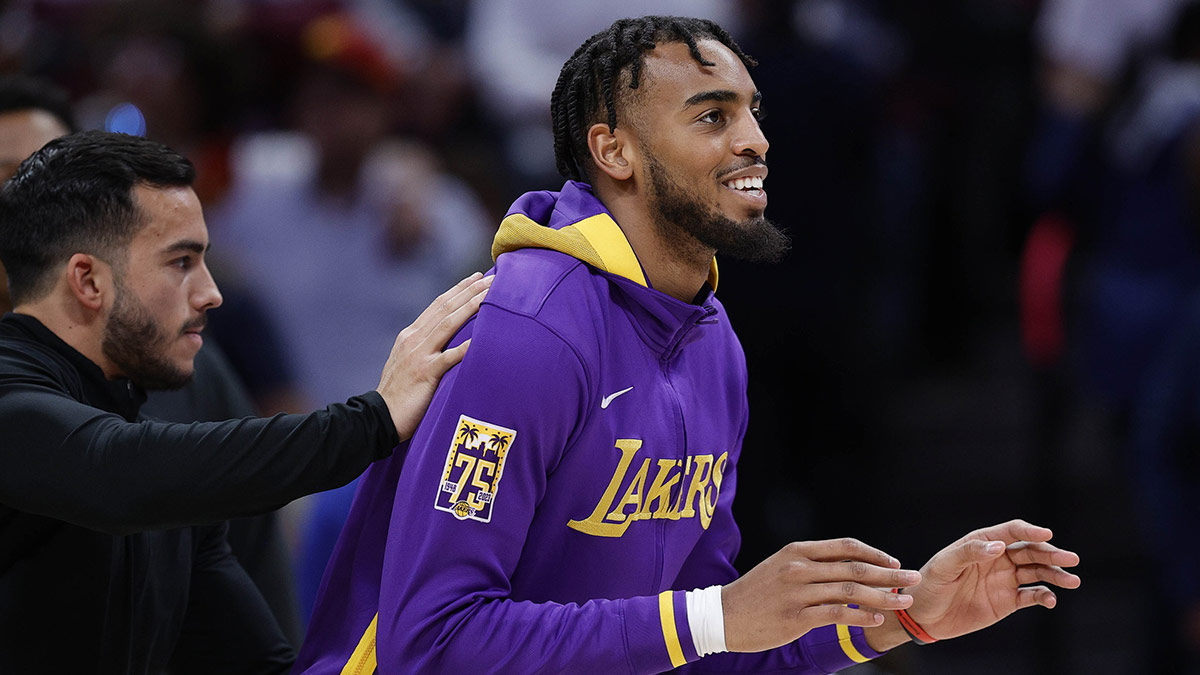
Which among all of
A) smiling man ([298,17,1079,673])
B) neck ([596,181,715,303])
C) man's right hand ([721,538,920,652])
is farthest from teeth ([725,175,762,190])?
man's right hand ([721,538,920,652])

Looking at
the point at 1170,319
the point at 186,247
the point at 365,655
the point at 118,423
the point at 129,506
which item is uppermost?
the point at 1170,319

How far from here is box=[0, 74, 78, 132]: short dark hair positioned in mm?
3480

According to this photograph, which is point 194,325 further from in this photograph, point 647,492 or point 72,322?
point 647,492

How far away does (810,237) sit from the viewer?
5.83 metres

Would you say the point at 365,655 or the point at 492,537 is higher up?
the point at 492,537

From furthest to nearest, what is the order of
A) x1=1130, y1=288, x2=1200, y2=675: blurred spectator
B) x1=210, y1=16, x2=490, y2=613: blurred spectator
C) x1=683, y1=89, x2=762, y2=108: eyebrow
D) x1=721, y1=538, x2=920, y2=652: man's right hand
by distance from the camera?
x1=210, y1=16, x2=490, y2=613: blurred spectator → x1=1130, y1=288, x2=1200, y2=675: blurred spectator → x1=683, y1=89, x2=762, y2=108: eyebrow → x1=721, y1=538, x2=920, y2=652: man's right hand

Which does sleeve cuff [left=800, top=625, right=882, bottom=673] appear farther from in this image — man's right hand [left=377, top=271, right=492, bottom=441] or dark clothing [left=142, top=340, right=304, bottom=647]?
dark clothing [left=142, top=340, right=304, bottom=647]

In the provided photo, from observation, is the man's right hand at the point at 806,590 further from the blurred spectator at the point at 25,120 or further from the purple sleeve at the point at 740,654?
the blurred spectator at the point at 25,120

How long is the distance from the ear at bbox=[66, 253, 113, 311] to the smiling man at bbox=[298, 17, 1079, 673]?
56 cm

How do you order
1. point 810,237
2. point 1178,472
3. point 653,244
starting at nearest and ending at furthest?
1. point 653,244
2. point 1178,472
3. point 810,237

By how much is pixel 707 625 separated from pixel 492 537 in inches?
13.8

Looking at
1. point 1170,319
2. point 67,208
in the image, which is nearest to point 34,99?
point 67,208

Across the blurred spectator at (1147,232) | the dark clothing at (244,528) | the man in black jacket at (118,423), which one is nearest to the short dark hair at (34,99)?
the dark clothing at (244,528)

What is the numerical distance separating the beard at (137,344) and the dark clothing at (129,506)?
0.13ft
